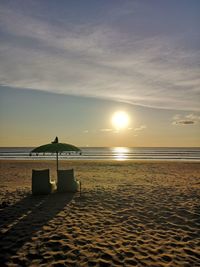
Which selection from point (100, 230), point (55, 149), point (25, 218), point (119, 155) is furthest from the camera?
point (119, 155)

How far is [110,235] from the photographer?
19.2ft

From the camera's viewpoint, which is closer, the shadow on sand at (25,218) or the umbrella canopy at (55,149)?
the shadow on sand at (25,218)

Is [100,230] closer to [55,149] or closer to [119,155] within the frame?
[55,149]

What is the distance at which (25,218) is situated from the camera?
698 cm

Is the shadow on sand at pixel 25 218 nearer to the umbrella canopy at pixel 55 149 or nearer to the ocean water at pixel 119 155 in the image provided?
the umbrella canopy at pixel 55 149

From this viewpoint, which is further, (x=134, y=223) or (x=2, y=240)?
(x=134, y=223)

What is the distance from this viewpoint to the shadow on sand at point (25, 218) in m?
5.21

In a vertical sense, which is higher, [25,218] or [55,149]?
[55,149]

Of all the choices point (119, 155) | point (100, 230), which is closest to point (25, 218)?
point (100, 230)

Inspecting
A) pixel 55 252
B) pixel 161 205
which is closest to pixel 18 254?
pixel 55 252

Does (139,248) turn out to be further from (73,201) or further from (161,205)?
(73,201)

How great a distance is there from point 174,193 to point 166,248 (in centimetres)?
566

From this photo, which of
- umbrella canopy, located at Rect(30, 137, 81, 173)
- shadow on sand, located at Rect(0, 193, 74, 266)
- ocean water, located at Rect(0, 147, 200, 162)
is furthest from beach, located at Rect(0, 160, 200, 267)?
ocean water, located at Rect(0, 147, 200, 162)

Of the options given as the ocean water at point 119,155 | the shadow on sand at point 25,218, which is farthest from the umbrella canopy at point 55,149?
the ocean water at point 119,155
